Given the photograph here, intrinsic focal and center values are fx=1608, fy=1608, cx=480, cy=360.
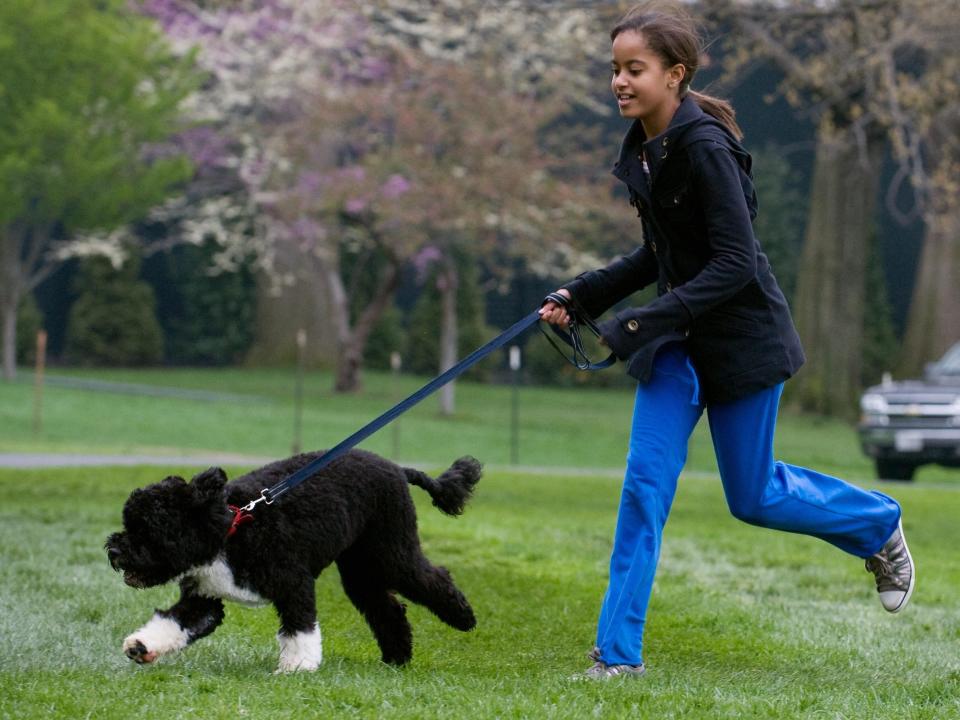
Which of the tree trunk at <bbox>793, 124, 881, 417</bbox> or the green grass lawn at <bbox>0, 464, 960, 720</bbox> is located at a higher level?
the tree trunk at <bbox>793, 124, 881, 417</bbox>

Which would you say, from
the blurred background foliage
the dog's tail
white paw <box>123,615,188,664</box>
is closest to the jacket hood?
the dog's tail

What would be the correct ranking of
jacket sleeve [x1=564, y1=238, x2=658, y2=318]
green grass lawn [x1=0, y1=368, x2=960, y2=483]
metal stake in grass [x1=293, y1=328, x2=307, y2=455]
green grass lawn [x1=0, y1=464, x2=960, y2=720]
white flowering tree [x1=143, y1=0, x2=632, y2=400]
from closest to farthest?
green grass lawn [x1=0, y1=464, x2=960, y2=720] → jacket sleeve [x1=564, y1=238, x2=658, y2=318] → metal stake in grass [x1=293, y1=328, x2=307, y2=455] → green grass lawn [x1=0, y1=368, x2=960, y2=483] → white flowering tree [x1=143, y1=0, x2=632, y2=400]

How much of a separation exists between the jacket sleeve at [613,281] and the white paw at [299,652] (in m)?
1.43

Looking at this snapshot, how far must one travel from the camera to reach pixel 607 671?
5.14 meters

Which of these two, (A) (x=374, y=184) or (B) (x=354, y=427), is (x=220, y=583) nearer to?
(B) (x=354, y=427)

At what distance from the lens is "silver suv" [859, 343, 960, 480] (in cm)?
1670

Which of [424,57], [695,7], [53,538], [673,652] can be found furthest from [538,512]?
[424,57]

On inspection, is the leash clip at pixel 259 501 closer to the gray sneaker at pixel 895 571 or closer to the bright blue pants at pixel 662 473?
the bright blue pants at pixel 662 473

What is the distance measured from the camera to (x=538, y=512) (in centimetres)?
1291

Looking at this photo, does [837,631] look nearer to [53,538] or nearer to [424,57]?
[53,538]

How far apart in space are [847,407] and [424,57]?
9143 mm

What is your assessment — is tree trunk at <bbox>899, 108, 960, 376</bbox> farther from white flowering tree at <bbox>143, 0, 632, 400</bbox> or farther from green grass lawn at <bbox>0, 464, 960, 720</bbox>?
green grass lawn at <bbox>0, 464, 960, 720</bbox>

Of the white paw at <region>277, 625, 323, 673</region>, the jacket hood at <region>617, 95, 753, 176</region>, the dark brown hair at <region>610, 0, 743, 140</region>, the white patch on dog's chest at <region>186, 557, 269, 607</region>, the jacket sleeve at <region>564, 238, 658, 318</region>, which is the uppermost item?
the dark brown hair at <region>610, 0, 743, 140</region>

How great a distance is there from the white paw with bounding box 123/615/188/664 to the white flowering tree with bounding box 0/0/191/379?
63.9 feet
